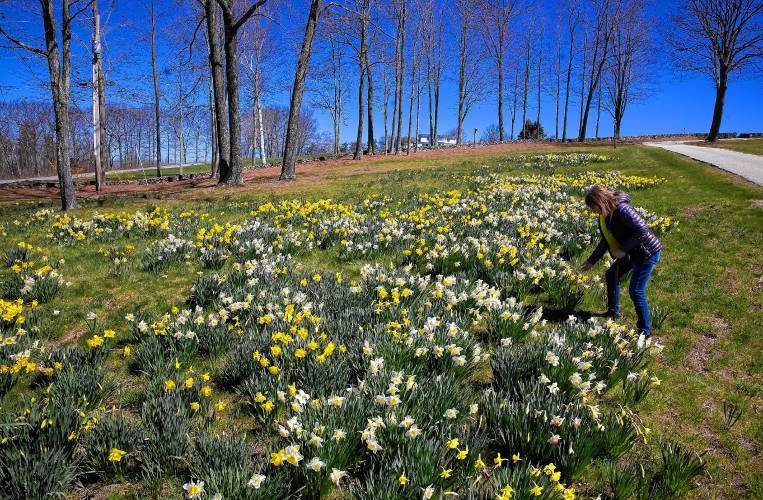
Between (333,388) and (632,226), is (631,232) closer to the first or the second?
(632,226)

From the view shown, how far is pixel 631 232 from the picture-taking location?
4512 millimetres

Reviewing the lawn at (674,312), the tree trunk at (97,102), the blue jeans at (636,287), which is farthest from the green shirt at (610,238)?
the tree trunk at (97,102)

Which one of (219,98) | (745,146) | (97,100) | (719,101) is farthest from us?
(719,101)

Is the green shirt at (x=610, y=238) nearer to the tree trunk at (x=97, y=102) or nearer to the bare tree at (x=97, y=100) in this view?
the bare tree at (x=97, y=100)

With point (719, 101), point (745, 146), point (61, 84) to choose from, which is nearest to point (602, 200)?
point (61, 84)

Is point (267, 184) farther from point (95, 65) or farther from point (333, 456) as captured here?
point (333, 456)

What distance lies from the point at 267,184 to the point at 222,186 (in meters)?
1.59

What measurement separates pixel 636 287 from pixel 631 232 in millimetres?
607

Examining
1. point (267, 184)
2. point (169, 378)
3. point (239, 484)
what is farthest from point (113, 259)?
point (267, 184)

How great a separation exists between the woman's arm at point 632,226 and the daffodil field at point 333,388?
843 millimetres

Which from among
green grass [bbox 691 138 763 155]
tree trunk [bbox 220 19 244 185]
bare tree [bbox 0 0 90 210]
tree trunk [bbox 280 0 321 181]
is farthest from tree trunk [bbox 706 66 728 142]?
bare tree [bbox 0 0 90 210]

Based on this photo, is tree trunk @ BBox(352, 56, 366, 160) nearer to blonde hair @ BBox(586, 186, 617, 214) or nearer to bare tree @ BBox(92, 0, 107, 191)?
bare tree @ BBox(92, 0, 107, 191)

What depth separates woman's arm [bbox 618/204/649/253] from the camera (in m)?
4.39

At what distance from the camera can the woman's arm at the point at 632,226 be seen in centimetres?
439
